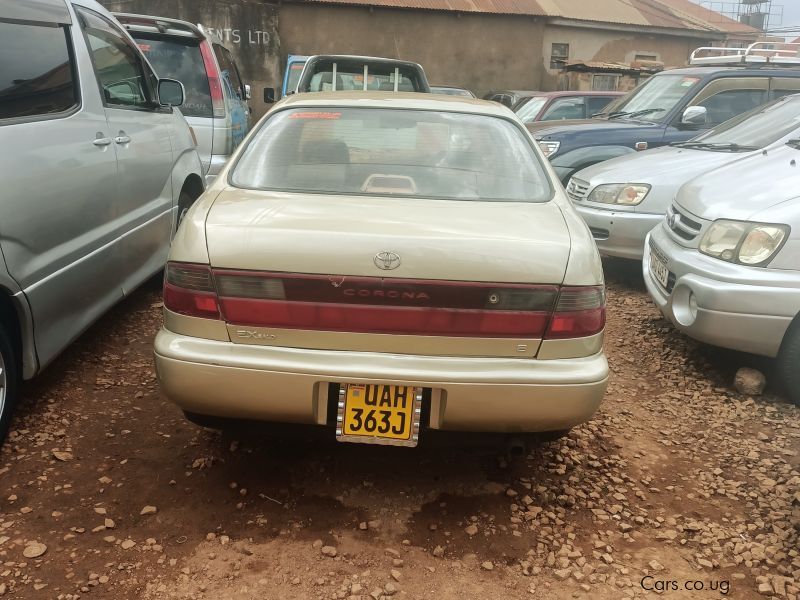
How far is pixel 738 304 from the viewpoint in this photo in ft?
11.6

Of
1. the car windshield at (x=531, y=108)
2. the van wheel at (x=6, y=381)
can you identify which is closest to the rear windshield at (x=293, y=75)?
the car windshield at (x=531, y=108)

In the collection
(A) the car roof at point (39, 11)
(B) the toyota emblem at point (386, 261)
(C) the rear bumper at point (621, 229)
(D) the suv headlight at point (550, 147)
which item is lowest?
(C) the rear bumper at point (621, 229)

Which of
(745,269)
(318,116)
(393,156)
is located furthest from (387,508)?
(745,269)

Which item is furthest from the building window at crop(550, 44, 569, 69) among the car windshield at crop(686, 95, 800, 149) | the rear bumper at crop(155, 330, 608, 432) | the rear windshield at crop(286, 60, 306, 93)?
the rear bumper at crop(155, 330, 608, 432)

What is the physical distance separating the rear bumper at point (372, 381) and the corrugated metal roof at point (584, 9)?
18.7 metres

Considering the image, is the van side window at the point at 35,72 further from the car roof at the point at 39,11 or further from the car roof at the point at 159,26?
the car roof at the point at 159,26

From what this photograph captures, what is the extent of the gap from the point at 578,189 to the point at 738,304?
2.81 meters

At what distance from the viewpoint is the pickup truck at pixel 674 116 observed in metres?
7.21

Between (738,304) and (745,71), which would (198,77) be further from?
(745,71)

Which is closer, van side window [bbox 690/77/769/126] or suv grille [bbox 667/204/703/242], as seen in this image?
suv grille [bbox 667/204/703/242]

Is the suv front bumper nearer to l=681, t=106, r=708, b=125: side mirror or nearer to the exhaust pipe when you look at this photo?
the exhaust pipe

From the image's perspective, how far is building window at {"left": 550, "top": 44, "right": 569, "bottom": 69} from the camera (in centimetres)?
2117

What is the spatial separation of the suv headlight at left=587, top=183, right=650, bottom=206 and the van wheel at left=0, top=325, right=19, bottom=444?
447cm

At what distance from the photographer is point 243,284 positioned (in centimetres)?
237
